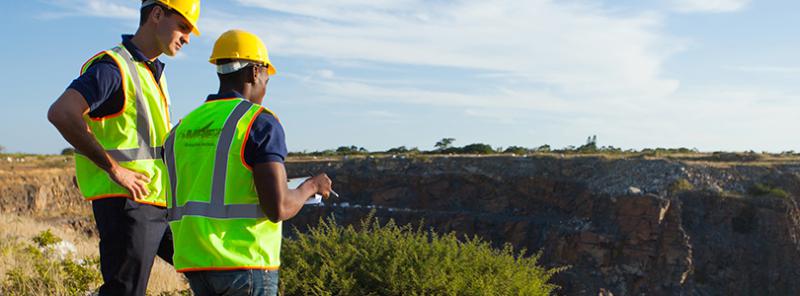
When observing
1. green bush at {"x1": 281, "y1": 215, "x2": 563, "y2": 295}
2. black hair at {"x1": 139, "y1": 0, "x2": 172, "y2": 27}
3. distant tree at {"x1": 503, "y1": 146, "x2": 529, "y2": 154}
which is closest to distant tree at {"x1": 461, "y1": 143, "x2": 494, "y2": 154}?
distant tree at {"x1": 503, "y1": 146, "x2": 529, "y2": 154}

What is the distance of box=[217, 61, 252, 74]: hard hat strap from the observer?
2.90 m

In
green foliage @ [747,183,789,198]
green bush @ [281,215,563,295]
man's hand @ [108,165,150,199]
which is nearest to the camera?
man's hand @ [108,165,150,199]

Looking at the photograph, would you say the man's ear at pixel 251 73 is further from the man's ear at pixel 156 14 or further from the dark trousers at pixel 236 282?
the man's ear at pixel 156 14

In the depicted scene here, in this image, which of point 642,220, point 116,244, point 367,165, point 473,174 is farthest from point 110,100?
point 367,165

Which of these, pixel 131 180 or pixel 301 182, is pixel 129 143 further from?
pixel 301 182

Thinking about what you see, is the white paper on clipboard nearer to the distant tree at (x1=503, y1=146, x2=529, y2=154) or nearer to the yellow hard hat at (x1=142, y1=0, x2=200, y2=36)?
the yellow hard hat at (x1=142, y1=0, x2=200, y2=36)

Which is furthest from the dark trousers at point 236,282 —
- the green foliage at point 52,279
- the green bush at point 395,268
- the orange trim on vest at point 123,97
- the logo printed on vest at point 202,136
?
the green foliage at point 52,279

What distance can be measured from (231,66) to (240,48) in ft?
0.27

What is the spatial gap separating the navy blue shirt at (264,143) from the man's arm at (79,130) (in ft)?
3.66

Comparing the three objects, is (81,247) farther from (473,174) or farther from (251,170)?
(473,174)

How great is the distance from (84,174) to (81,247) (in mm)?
7254

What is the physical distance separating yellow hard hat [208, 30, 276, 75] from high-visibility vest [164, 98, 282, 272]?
0.71 ft

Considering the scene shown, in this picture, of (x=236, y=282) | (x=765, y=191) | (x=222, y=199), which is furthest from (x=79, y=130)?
(x=765, y=191)

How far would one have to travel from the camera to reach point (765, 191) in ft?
101
